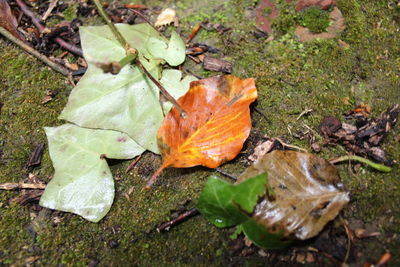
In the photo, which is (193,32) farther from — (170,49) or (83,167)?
(83,167)

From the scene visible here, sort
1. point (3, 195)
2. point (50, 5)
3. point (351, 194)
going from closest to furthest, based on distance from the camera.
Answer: point (351, 194) < point (3, 195) < point (50, 5)

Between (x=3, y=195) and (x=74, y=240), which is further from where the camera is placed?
(x=3, y=195)

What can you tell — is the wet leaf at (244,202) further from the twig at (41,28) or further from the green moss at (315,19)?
the twig at (41,28)

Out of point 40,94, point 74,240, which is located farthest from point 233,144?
point 40,94

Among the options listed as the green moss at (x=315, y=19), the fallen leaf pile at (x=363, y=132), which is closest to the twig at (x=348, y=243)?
the fallen leaf pile at (x=363, y=132)

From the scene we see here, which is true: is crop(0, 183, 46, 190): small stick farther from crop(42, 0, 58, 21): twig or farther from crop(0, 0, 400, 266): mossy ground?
crop(42, 0, 58, 21): twig

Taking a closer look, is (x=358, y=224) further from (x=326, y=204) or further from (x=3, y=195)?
(x=3, y=195)

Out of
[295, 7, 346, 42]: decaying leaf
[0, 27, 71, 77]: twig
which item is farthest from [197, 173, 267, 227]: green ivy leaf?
[0, 27, 71, 77]: twig
